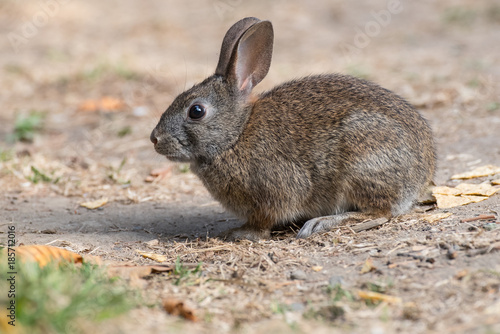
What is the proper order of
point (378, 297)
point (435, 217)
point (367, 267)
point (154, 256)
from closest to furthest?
1. point (378, 297)
2. point (367, 267)
3. point (154, 256)
4. point (435, 217)

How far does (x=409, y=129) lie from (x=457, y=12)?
37.4 feet

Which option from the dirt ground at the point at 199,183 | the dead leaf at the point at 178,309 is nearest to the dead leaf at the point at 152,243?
the dirt ground at the point at 199,183

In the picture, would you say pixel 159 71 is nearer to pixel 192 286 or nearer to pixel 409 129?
pixel 409 129

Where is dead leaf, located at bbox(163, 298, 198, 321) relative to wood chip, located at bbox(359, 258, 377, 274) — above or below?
below

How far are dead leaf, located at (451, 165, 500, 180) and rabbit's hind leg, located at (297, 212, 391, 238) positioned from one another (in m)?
1.38

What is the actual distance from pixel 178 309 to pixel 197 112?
2.35 metres

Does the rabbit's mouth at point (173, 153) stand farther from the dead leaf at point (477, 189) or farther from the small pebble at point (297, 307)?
the dead leaf at point (477, 189)

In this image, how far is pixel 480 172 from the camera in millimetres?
6152

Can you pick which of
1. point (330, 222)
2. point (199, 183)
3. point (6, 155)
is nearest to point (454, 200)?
point (330, 222)

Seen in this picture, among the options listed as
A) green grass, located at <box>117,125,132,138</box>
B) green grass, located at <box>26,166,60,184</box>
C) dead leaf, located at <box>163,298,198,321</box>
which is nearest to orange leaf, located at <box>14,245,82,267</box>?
dead leaf, located at <box>163,298,198,321</box>

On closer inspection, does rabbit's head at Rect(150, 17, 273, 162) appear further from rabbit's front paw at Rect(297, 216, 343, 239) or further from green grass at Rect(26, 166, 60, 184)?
green grass at Rect(26, 166, 60, 184)

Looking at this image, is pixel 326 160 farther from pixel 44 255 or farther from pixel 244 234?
pixel 44 255

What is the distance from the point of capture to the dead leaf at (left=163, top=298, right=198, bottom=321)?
3350 mm

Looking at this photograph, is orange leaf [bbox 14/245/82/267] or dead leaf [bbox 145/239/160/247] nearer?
orange leaf [bbox 14/245/82/267]
